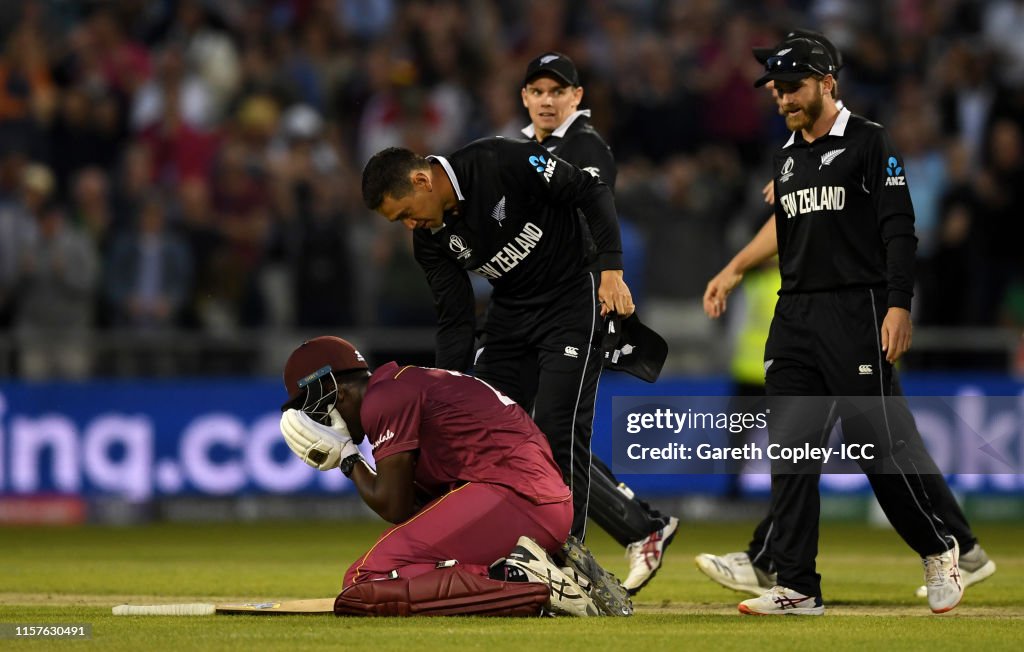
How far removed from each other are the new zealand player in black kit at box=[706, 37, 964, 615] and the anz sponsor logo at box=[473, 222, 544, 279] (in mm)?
1225

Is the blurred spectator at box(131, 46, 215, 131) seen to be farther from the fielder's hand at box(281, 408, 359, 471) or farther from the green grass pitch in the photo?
the fielder's hand at box(281, 408, 359, 471)

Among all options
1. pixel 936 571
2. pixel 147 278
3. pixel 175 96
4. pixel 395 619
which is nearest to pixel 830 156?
pixel 936 571

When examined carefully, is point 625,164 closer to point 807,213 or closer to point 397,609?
point 807,213

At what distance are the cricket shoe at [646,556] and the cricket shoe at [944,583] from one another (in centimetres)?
149

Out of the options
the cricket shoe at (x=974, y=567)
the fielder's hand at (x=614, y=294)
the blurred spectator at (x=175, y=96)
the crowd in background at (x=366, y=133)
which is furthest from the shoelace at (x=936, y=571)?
the blurred spectator at (x=175, y=96)

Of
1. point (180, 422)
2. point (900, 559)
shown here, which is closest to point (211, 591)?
point (900, 559)

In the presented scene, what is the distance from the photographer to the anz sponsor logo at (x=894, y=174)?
770 cm

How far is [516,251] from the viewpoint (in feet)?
27.5

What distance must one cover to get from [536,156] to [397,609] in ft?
7.59

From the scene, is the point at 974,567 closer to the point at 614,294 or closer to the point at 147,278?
the point at 614,294

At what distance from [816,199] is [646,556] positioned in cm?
222

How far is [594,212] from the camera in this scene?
8250mm

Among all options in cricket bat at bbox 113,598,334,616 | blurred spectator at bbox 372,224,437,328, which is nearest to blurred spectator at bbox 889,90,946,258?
blurred spectator at bbox 372,224,437,328

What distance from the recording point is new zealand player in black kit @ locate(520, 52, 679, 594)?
8.95 metres
